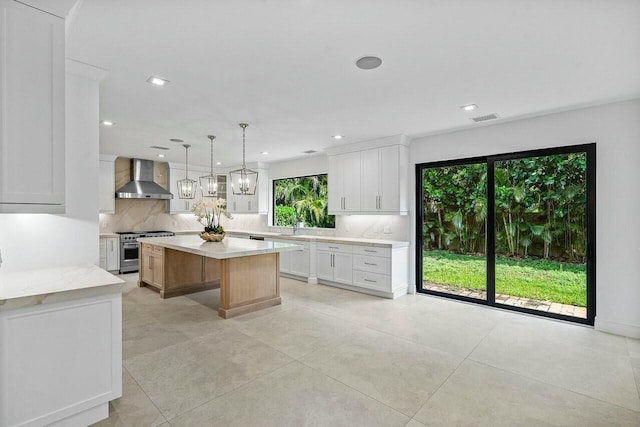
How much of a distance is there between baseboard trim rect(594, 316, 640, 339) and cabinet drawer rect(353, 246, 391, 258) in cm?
253

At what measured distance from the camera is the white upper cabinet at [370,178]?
16.8ft

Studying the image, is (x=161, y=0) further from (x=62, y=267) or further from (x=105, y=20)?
(x=62, y=267)

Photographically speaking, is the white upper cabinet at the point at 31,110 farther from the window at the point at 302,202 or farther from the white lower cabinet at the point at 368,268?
the window at the point at 302,202

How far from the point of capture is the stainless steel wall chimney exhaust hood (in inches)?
271

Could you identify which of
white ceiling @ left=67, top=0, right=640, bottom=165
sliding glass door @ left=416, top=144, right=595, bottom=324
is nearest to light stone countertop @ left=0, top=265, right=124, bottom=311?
white ceiling @ left=67, top=0, right=640, bottom=165

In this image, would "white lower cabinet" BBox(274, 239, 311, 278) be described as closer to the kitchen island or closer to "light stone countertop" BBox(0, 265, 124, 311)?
the kitchen island

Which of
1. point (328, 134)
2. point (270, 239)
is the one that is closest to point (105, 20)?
point (328, 134)

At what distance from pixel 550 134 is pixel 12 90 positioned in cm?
503

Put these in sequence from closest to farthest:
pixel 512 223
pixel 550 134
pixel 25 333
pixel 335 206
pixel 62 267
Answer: pixel 25 333 < pixel 62 267 < pixel 550 134 < pixel 512 223 < pixel 335 206

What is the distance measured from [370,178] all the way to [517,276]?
2605mm

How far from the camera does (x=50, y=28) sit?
6.34 ft

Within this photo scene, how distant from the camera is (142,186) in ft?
23.5

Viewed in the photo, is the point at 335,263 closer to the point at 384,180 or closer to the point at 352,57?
the point at 384,180

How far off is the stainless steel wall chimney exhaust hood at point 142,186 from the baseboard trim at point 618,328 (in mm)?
7833
